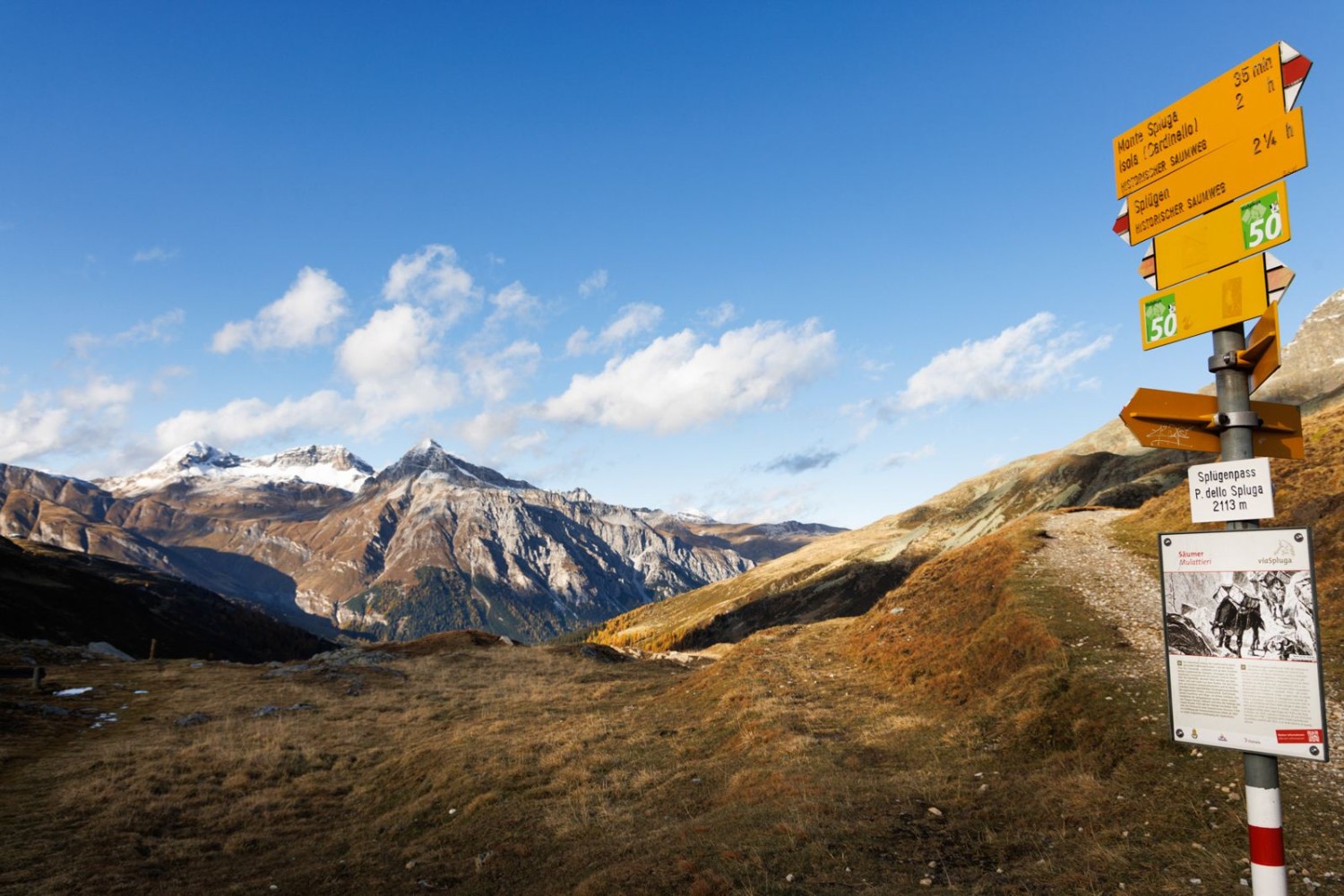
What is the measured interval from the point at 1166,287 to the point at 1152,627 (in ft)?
68.7

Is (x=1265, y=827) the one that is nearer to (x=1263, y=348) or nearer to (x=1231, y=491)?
(x=1231, y=491)

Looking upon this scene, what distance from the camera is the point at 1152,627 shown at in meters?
22.8

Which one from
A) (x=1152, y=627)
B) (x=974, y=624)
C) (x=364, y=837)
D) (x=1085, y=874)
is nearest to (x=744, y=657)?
(x=974, y=624)

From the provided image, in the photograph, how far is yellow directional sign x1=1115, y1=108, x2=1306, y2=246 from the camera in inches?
242

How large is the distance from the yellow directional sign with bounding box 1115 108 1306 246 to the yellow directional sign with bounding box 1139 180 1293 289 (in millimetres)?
123

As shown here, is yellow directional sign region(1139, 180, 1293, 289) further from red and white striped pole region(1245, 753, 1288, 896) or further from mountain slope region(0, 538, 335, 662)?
mountain slope region(0, 538, 335, 662)

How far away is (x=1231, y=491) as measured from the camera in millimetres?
6020

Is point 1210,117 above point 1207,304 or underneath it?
above

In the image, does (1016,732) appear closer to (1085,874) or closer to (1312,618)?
(1085,874)

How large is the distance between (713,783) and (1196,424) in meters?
15.4

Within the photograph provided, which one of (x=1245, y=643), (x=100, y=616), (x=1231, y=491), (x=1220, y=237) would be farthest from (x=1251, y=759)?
(x=100, y=616)

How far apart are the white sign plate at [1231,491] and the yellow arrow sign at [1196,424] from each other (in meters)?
0.33

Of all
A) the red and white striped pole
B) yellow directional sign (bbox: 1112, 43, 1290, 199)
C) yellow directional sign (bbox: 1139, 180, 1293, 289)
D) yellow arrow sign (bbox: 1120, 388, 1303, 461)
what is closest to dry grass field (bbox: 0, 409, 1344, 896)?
the red and white striped pole

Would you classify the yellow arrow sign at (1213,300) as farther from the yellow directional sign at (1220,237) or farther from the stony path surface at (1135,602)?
the stony path surface at (1135,602)
